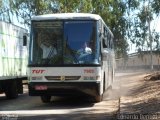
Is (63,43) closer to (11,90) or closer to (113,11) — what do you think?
(11,90)

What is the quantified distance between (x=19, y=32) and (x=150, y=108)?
33.9 feet

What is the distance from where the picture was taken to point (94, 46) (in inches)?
731

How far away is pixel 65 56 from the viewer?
1847cm

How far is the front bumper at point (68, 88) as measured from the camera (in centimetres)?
1827

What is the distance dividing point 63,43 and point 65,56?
51cm

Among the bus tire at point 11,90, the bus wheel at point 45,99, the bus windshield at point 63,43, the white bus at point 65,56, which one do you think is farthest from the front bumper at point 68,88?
the bus tire at point 11,90

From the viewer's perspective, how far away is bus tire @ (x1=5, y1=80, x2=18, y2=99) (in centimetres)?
2300

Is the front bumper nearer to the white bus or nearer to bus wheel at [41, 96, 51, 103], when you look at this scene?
the white bus

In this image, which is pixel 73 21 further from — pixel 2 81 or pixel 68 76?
pixel 2 81

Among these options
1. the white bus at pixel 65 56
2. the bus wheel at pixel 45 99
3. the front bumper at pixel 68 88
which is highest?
the white bus at pixel 65 56

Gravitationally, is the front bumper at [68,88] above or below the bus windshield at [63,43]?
below

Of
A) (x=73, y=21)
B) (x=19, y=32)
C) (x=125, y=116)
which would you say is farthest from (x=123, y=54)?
(x=125, y=116)

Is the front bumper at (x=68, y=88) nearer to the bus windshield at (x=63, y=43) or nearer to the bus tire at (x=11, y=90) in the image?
the bus windshield at (x=63, y=43)

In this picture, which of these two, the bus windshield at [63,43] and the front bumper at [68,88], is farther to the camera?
the bus windshield at [63,43]
